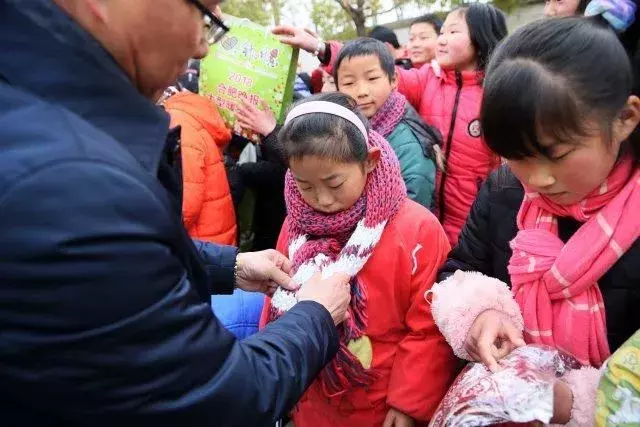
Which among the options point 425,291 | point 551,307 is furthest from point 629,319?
point 425,291

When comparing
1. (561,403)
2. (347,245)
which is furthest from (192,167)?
(561,403)

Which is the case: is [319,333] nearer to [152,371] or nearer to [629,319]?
[152,371]

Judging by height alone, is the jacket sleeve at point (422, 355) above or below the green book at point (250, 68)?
below

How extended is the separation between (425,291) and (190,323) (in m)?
0.97

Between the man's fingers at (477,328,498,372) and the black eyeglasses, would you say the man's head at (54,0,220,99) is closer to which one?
the black eyeglasses

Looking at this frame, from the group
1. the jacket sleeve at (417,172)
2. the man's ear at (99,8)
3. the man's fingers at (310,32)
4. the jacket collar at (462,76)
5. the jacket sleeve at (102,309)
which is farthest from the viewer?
the jacket collar at (462,76)

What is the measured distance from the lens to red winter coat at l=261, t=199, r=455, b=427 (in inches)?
66.2

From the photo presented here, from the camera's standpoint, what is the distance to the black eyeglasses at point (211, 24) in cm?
94

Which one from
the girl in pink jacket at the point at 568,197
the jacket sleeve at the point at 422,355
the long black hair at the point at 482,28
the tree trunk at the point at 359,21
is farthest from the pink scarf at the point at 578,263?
the tree trunk at the point at 359,21

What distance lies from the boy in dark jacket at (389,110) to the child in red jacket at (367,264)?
0.80 meters

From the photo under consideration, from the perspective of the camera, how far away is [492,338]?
1.29 metres

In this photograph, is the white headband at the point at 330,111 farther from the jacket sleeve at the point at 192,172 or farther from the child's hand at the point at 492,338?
the jacket sleeve at the point at 192,172

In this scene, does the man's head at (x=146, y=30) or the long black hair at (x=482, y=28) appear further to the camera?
the long black hair at (x=482, y=28)

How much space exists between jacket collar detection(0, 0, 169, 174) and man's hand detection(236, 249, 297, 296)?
0.88 metres
